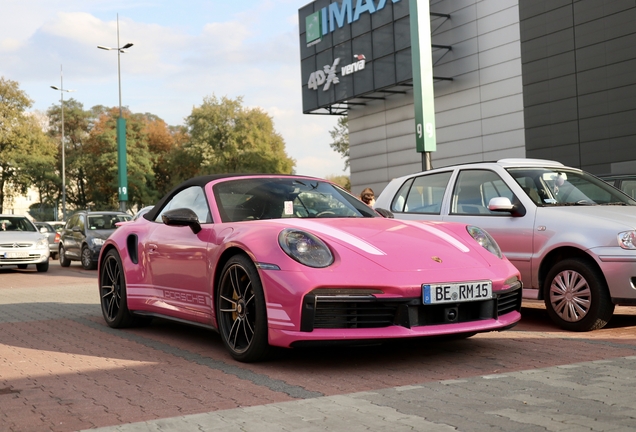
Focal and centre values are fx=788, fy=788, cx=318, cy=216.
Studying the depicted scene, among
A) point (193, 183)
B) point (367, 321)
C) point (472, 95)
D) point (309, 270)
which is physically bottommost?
point (367, 321)

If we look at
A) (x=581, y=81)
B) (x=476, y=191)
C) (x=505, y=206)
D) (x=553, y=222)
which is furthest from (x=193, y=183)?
(x=581, y=81)

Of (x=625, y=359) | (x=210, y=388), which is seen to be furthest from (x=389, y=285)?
(x=625, y=359)

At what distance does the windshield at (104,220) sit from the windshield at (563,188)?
613 inches

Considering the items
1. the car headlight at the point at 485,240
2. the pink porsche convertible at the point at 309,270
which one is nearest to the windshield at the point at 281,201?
the pink porsche convertible at the point at 309,270

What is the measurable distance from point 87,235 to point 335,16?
1811 centimetres

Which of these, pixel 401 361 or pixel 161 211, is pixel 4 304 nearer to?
pixel 161 211

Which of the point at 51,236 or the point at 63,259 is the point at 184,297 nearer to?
the point at 63,259

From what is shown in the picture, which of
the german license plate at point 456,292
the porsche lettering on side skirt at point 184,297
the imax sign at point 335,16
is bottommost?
the porsche lettering on side skirt at point 184,297

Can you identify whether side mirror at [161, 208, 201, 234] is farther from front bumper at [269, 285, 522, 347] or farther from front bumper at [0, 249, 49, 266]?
front bumper at [0, 249, 49, 266]

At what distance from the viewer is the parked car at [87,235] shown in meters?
20.9

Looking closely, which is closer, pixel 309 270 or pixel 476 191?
pixel 309 270

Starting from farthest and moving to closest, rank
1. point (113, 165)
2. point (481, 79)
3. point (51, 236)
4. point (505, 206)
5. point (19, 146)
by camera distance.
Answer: point (113, 165)
point (19, 146)
point (51, 236)
point (481, 79)
point (505, 206)

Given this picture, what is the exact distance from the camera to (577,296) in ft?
22.9

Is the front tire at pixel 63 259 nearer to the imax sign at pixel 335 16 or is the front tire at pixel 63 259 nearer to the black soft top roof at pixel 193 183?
the imax sign at pixel 335 16
